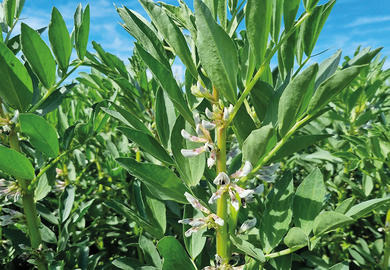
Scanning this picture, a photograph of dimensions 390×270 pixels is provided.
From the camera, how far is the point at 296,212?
71cm

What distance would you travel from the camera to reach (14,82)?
0.78 metres

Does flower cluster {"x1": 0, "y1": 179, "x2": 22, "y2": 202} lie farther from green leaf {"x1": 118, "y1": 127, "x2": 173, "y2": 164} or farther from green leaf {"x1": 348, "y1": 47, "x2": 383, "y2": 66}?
green leaf {"x1": 348, "y1": 47, "x2": 383, "y2": 66}

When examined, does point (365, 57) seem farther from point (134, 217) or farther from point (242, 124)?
A: point (134, 217)

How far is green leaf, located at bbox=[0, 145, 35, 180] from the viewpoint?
0.71 metres

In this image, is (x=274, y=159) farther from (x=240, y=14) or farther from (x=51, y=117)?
(x=51, y=117)

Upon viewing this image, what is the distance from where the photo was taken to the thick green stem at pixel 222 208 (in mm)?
622

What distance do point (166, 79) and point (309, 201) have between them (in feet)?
1.29

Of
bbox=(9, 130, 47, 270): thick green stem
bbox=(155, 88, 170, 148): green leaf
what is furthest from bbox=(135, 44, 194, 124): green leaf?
bbox=(9, 130, 47, 270): thick green stem

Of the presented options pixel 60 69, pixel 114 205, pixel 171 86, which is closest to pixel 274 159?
pixel 171 86

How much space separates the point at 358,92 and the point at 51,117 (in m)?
1.34

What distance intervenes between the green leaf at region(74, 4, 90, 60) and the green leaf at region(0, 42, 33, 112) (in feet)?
0.51

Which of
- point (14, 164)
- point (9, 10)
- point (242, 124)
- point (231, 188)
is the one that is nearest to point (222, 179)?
point (231, 188)

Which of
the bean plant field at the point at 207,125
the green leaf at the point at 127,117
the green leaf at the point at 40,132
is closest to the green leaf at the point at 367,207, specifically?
the bean plant field at the point at 207,125

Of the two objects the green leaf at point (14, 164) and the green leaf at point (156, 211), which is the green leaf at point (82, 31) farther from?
the green leaf at point (156, 211)
